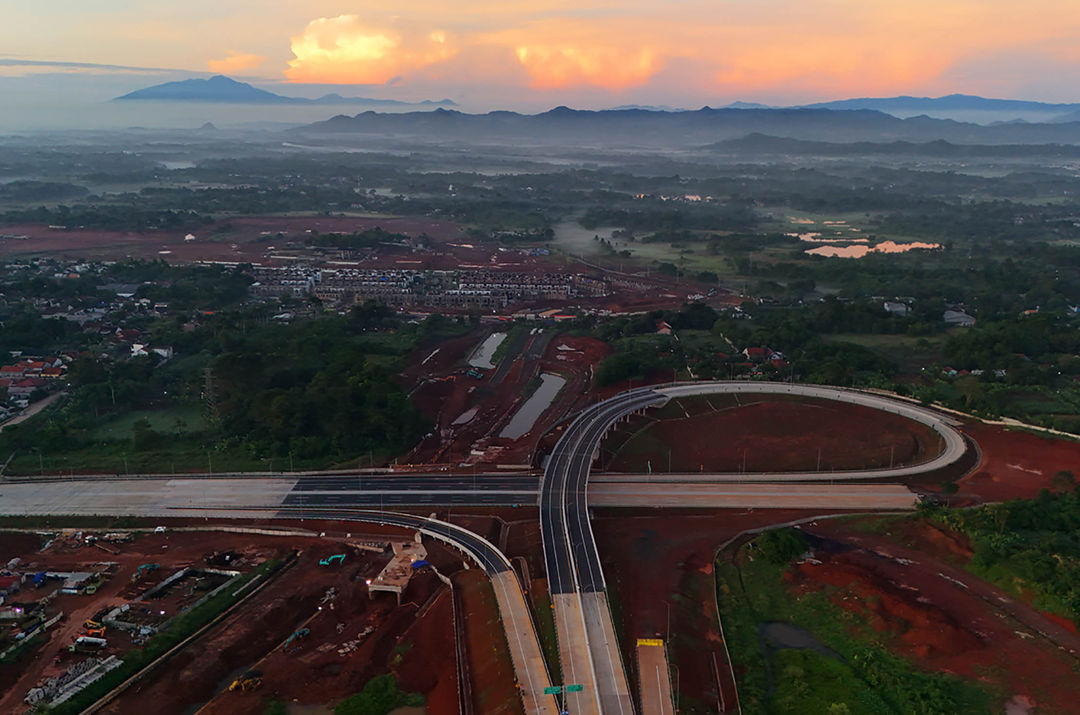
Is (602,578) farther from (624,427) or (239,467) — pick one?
(239,467)

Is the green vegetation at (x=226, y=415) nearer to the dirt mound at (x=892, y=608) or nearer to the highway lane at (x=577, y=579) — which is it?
the highway lane at (x=577, y=579)

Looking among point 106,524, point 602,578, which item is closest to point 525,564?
point 602,578

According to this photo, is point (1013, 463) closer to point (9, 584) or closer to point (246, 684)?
point (246, 684)

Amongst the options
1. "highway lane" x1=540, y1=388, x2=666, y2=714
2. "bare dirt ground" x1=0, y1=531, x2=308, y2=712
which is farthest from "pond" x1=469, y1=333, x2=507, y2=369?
"bare dirt ground" x1=0, y1=531, x2=308, y2=712

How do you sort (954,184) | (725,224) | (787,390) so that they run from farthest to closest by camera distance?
(954,184)
(725,224)
(787,390)

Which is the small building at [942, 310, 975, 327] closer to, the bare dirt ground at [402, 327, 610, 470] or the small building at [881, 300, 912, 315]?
the small building at [881, 300, 912, 315]
